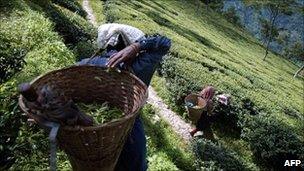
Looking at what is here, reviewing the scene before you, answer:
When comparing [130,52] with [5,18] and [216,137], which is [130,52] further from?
[216,137]

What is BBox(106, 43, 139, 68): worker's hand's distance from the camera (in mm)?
4910

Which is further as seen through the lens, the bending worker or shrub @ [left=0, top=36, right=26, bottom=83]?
shrub @ [left=0, top=36, right=26, bottom=83]

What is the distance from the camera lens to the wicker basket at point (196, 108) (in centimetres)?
1650

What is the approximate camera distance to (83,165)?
4422 millimetres

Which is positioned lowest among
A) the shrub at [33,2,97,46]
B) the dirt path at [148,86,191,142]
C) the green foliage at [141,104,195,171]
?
the dirt path at [148,86,191,142]

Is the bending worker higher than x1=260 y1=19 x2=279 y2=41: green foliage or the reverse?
higher

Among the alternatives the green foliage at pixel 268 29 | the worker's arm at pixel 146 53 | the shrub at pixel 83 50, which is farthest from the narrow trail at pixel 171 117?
the green foliage at pixel 268 29

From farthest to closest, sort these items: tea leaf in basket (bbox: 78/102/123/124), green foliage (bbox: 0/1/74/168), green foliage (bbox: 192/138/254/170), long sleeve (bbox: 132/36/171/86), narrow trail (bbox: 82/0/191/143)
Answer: narrow trail (bbox: 82/0/191/143) → green foliage (bbox: 192/138/254/170) → green foliage (bbox: 0/1/74/168) → long sleeve (bbox: 132/36/171/86) → tea leaf in basket (bbox: 78/102/123/124)

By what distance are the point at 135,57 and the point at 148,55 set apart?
0.20 meters

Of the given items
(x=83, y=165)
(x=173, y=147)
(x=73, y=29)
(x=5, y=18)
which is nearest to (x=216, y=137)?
(x=173, y=147)

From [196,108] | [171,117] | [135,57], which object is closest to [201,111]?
[196,108]

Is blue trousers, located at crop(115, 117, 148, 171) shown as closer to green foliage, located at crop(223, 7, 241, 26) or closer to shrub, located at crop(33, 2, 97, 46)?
shrub, located at crop(33, 2, 97, 46)

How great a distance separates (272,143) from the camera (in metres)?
17.3

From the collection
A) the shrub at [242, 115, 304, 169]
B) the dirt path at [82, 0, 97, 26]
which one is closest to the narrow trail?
the shrub at [242, 115, 304, 169]
